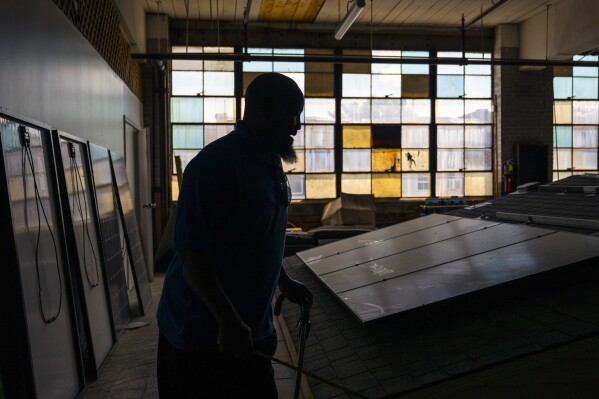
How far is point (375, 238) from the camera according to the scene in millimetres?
5211

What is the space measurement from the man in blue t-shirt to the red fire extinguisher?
343 inches

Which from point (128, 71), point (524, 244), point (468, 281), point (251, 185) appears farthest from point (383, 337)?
point (128, 71)

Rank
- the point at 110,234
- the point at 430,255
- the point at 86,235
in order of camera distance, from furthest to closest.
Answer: the point at 110,234, the point at 86,235, the point at 430,255

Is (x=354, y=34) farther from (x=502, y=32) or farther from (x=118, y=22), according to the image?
(x=118, y=22)

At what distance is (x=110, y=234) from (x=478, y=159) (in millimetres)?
7294

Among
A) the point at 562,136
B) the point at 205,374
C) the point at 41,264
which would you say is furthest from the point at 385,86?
the point at 205,374

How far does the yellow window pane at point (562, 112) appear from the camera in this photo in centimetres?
1009

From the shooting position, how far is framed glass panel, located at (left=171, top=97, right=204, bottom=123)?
9.40 meters

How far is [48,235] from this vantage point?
3205mm

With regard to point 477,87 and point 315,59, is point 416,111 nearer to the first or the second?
point 477,87

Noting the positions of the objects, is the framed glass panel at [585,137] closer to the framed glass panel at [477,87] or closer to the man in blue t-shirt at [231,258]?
the framed glass panel at [477,87]

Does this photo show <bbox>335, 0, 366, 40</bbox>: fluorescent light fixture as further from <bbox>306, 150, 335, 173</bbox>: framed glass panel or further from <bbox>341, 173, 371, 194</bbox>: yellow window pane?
<bbox>341, 173, 371, 194</bbox>: yellow window pane

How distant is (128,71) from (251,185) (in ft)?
21.8

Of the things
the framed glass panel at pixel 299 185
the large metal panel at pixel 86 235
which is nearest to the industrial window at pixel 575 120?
the framed glass panel at pixel 299 185
